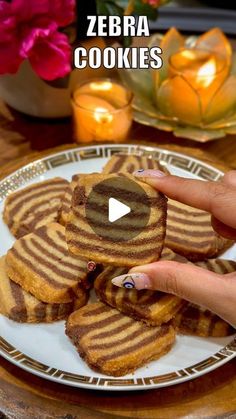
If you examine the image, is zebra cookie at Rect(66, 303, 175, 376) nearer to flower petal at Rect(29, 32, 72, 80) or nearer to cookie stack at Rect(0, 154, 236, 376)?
cookie stack at Rect(0, 154, 236, 376)

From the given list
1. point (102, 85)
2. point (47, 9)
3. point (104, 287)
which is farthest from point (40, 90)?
point (104, 287)

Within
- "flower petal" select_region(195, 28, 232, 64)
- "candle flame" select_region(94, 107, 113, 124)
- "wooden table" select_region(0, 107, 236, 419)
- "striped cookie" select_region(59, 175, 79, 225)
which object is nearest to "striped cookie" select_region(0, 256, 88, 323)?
"wooden table" select_region(0, 107, 236, 419)

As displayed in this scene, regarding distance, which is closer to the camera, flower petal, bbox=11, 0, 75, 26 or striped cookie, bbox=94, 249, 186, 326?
striped cookie, bbox=94, 249, 186, 326

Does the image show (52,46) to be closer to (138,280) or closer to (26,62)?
(26,62)

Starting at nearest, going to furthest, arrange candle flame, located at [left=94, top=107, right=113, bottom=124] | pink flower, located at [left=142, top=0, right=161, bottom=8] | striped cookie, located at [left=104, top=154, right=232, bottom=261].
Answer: striped cookie, located at [left=104, top=154, right=232, bottom=261] → candle flame, located at [left=94, top=107, right=113, bottom=124] → pink flower, located at [left=142, top=0, right=161, bottom=8]

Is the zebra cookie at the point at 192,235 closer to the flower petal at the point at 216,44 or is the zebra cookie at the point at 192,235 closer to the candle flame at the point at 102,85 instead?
the candle flame at the point at 102,85

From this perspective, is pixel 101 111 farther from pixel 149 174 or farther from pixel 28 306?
pixel 28 306
